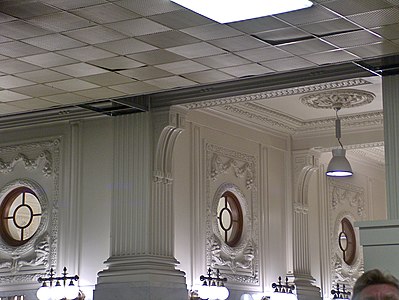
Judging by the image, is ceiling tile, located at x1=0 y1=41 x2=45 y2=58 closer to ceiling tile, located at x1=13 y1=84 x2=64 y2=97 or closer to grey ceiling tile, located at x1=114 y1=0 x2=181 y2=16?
ceiling tile, located at x1=13 y1=84 x2=64 y2=97

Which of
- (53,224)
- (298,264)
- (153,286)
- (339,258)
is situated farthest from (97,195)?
(339,258)

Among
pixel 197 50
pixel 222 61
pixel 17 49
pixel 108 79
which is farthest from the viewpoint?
pixel 108 79

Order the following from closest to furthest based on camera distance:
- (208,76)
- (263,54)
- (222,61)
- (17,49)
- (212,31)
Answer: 1. (212,31)
2. (17,49)
3. (263,54)
4. (222,61)
5. (208,76)

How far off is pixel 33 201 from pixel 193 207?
2.51m

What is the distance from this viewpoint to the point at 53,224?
48.2ft

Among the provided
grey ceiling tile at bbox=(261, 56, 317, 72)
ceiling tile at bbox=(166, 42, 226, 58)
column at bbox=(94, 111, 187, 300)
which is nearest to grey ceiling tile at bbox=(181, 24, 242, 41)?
ceiling tile at bbox=(166, 42, 226, 58)

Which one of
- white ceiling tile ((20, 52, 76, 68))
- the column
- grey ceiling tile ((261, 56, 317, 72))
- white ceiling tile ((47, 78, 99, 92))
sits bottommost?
the column

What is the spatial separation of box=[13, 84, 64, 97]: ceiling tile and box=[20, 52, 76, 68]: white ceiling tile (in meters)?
0.91

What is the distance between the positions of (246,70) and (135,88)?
1.47 metres

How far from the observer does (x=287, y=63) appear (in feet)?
34.0

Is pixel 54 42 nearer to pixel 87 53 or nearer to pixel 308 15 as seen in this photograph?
pixel 87 53

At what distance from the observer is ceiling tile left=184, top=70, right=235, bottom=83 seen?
10695 mm

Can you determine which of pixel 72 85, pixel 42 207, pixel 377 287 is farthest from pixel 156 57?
pixel 377 287

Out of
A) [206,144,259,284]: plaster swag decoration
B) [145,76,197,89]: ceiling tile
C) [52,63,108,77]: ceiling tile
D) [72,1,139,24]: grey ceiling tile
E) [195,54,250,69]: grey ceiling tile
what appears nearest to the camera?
[72,1,139,24]: grey ceiling tile
